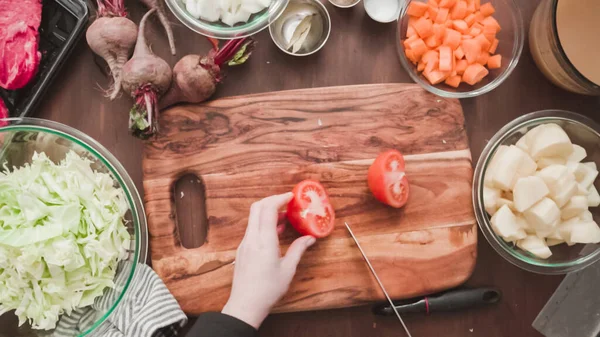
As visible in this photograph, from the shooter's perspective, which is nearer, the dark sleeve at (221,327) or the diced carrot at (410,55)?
the dark sleeve at (221,327)

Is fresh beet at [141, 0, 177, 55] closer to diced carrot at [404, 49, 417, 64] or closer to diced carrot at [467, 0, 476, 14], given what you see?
diced carrot at [404, 49, 417, 64]

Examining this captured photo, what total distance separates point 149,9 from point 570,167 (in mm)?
1420

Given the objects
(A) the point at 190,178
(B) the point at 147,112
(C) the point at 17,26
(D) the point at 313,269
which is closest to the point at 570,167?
(D) the point at 313,269

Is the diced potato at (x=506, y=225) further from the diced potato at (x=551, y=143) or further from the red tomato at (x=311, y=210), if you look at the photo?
the red tomato at (x=311, y=210)

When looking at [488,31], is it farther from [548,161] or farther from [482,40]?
[548,161]

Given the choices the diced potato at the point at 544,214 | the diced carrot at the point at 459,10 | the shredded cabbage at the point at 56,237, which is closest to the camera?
the shredded cabbage at the point at 56,237

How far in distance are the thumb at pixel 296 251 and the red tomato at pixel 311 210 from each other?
2cm

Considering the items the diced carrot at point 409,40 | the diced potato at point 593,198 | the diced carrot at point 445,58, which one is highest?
the diced carrot at point 409,40

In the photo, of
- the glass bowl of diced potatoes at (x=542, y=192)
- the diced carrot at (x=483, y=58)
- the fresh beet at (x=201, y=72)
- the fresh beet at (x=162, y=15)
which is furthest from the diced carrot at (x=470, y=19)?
the fresh beet at (x=162, y=15)

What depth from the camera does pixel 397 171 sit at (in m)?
1.49

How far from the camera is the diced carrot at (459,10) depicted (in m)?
1.56

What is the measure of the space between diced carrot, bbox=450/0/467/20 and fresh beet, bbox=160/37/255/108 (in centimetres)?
65

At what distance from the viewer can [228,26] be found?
153cm

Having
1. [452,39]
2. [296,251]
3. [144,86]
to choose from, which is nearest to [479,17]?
[452,39]
